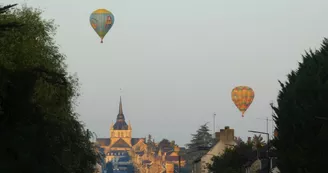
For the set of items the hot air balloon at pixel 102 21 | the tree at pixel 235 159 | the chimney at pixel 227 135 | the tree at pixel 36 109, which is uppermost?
the hot air balloon at pixel 102 21

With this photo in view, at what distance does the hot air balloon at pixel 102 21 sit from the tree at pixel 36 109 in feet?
147

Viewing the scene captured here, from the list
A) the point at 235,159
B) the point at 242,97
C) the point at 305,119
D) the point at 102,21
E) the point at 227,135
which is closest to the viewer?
the point at 305,119

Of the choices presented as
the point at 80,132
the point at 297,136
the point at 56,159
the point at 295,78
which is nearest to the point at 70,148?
the point at 80,132

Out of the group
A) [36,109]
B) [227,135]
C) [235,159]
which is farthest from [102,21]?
[36,109]

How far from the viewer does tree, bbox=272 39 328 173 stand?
60906 mm

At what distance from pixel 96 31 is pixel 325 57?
48.5 metres

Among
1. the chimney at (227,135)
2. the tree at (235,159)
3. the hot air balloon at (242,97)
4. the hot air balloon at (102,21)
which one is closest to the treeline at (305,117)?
the hot air balloon at (102,21)

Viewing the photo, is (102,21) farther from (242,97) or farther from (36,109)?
(36,109)

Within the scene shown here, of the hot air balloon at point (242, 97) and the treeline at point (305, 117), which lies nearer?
the treeline at point (305, 117)

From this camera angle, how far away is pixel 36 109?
137 ft

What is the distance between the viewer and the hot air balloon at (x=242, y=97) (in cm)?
13112

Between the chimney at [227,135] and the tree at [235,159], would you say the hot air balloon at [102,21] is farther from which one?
the chimney at [227,135]

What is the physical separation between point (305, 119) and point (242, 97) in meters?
70.6

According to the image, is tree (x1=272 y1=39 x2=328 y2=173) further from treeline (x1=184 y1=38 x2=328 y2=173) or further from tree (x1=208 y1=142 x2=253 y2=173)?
tree (x1=208 y1=142 x2=253 y2=173)
